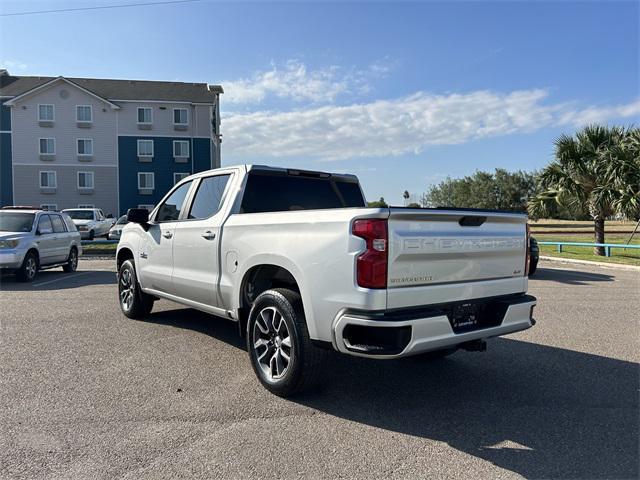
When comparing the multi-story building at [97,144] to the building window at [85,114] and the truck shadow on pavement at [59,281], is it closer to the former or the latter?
the building window at [85,114]

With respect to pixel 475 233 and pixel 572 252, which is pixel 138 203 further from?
pixel 475 233

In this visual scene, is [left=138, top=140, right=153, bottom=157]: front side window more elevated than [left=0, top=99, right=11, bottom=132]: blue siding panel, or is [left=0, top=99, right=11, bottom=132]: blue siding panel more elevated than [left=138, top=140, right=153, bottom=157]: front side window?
[left=0, top=99, right=11, bottom=132]: blue siding panel

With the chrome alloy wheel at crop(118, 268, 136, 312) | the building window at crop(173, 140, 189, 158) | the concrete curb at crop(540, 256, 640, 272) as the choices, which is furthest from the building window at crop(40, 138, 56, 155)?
the chrome alloy wheel at crop(118, 268, 136, 312)

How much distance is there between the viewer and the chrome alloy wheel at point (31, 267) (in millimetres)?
11406

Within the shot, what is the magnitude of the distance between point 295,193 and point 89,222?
23.8m

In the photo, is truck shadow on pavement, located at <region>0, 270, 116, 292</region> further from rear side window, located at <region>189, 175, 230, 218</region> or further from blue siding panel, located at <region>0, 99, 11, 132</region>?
blue siding panel, located at <region>0, 99, 11, 132</region>

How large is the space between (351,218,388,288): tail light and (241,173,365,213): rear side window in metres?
1.99

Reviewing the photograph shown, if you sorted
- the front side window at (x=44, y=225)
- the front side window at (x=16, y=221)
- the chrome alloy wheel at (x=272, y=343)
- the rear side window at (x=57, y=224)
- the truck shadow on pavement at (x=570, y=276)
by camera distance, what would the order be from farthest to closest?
1. the rear side window at (x=57, y=224)
2. the front side window at (x=44, y=225)
3. the truck shadow on pavement at (x=570, y=276)
4. the front side window at (x=16, y=221)
5. the chrome alloy wheel at (x=272, y=343)

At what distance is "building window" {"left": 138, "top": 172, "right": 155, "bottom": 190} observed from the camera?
43500 millimetres

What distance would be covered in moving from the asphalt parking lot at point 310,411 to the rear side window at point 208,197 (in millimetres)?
1543

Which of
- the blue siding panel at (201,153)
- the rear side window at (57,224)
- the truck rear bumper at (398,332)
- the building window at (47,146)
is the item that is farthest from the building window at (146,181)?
the truck rear bumper at (398,332)

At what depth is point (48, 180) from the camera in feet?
141

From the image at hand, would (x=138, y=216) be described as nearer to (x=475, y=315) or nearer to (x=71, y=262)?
(x=475, y=315)

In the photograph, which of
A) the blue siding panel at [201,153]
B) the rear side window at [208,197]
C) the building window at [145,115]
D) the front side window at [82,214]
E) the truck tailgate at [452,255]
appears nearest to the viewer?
the truck tailgate at [452,255]
